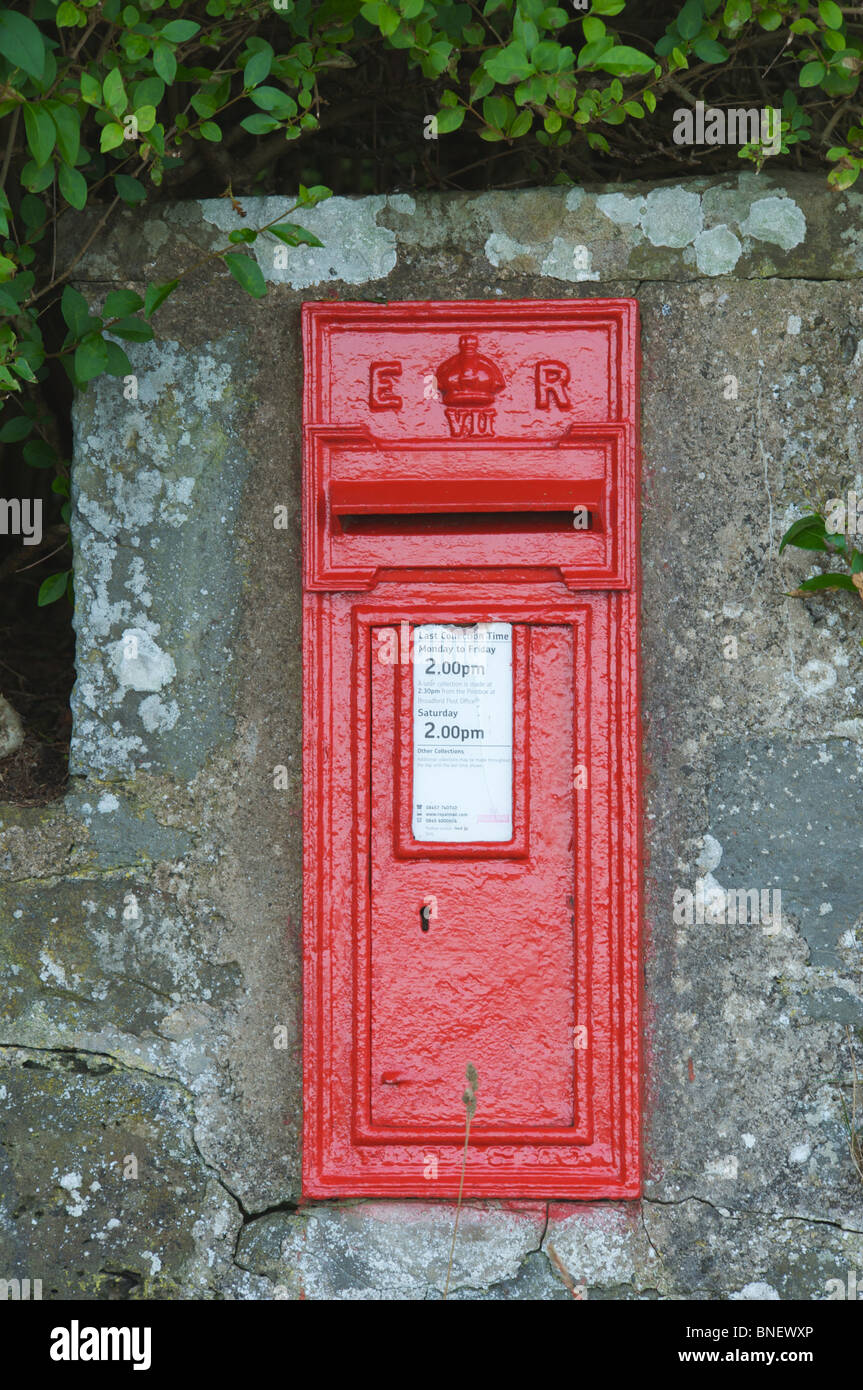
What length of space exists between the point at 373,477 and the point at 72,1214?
162 centimetres

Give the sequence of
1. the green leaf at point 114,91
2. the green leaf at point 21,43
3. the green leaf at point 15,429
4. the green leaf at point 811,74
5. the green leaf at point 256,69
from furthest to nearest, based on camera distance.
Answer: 1. the green leaf at point 15,429
2. the green leaf at point 811,74
3. the green leaf at point 256,69
4. the green leaf at point 114,91
5. the green leaf at point 21,43

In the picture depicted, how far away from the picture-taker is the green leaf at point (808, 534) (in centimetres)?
222

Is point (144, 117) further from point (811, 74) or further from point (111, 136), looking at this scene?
point (811, 74)

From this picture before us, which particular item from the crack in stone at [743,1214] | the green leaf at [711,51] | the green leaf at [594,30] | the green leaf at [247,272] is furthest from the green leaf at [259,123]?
the crack in stone at [743,1214]

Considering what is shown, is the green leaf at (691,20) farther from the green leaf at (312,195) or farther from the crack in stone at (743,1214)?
the crack in stone at (743,1214)

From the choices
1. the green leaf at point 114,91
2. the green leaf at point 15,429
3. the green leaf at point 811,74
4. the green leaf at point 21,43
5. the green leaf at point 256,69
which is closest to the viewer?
the green leaf at point 21,43

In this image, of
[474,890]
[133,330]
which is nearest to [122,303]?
[133,330]

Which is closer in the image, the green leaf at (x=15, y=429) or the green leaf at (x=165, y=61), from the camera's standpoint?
the green leaf at (x=165, y=61)

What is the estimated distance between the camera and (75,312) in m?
2.21

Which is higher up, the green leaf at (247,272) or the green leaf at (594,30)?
the green leaf at (594,30)

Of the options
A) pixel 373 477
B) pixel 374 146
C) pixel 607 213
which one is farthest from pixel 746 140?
pixel 373 477

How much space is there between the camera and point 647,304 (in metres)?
2.31

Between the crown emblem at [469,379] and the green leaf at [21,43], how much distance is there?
0.87m

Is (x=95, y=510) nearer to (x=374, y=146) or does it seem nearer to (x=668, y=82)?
(x=374, y=146)
